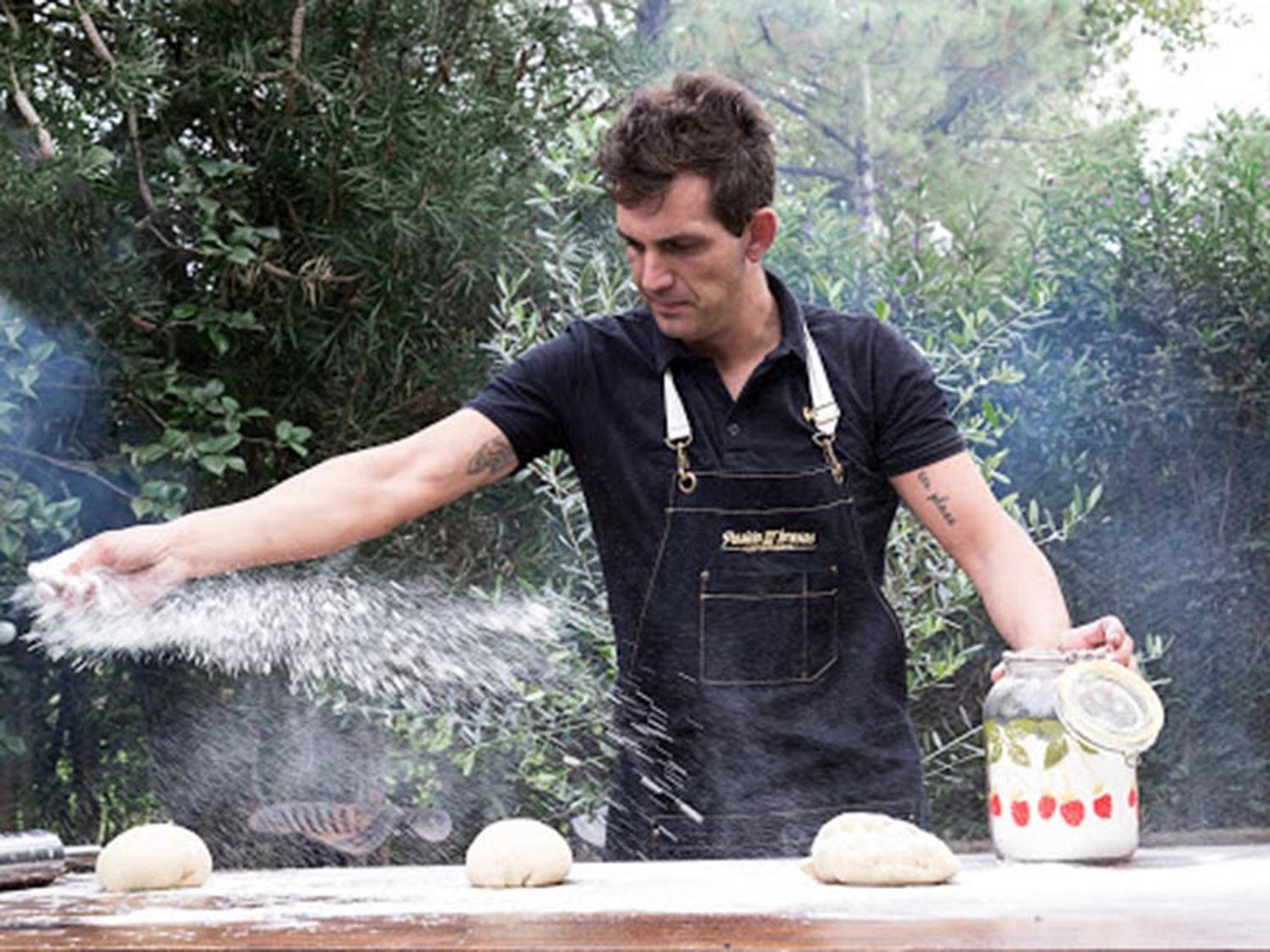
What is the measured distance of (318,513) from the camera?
10.1 ft

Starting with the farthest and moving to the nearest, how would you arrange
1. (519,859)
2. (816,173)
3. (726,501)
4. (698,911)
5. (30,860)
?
(816,173) → (726,501) → (30,860) → (519,859) → (698,911)

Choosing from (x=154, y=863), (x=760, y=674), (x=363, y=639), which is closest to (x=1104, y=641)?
(x=760, y=674)

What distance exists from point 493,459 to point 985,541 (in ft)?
2.95

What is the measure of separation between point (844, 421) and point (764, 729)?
57 cm

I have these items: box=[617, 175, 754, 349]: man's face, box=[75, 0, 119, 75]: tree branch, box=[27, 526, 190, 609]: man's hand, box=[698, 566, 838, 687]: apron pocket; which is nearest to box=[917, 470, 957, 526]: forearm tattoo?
box=[698, 566, 838, 687]: apron pocket

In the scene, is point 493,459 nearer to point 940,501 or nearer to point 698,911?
point 940,501

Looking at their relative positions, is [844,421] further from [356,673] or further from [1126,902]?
[356,673]

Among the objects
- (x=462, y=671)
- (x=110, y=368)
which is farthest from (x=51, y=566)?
(x=462, y=671)

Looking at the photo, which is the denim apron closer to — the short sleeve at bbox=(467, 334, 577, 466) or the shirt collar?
the shirt collar

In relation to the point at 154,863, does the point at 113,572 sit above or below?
above

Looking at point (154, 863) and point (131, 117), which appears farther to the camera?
point (131, 117)

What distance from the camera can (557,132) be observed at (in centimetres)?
520

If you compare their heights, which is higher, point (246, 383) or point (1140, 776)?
point (246, 383)

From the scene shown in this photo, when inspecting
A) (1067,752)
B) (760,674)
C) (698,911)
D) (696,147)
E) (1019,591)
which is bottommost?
(698,911)
